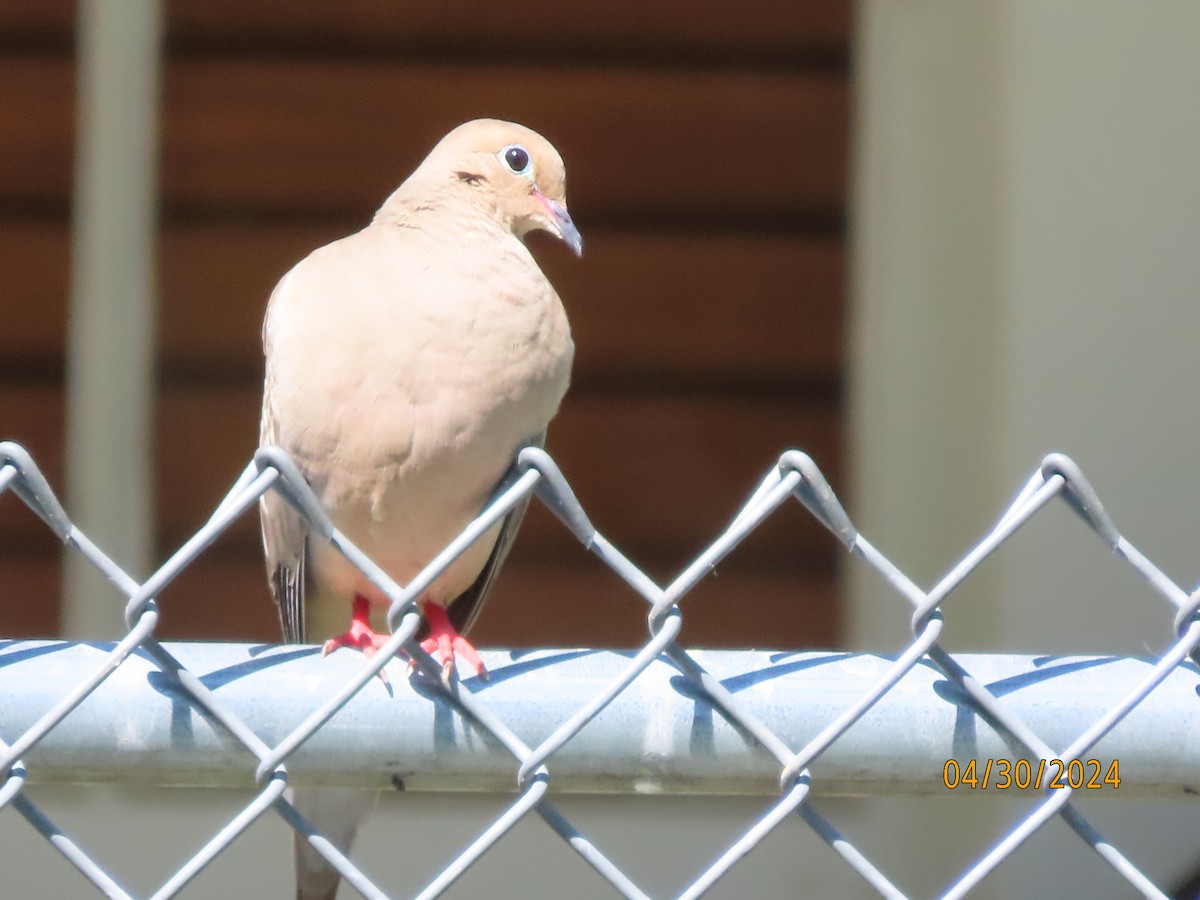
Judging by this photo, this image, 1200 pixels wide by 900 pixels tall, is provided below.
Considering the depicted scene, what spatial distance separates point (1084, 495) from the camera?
1.05 meters

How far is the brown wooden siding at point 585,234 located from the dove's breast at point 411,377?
150cm

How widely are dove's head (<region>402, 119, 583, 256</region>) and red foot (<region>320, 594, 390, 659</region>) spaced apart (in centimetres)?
48

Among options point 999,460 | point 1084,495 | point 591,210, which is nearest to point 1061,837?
point 999,460

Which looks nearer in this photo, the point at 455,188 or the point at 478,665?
the point at 478,665

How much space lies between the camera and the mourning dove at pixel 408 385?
1713mm

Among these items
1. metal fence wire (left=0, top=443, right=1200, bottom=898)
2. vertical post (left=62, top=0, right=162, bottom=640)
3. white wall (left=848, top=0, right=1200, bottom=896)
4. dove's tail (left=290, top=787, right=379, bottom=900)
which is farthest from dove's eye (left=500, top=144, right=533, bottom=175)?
vertical post (left=62, top=0, right=162, bottom=640)

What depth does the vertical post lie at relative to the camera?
3188mm

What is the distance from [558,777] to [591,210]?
241cm

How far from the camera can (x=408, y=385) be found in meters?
1.71

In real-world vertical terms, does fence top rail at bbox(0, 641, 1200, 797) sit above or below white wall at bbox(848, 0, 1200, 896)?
below

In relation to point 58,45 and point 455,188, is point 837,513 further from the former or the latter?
point 58,45

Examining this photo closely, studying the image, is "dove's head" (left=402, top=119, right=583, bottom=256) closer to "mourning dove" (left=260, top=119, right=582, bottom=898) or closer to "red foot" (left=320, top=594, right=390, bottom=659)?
"mourning dove" (left=260, top=119, right=582, bottom=898)

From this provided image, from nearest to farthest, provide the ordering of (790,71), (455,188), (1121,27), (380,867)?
(455,188) < (1121,27) < (380,867) < (790,71)

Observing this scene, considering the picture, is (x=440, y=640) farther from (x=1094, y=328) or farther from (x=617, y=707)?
(x=1094, y=328)
